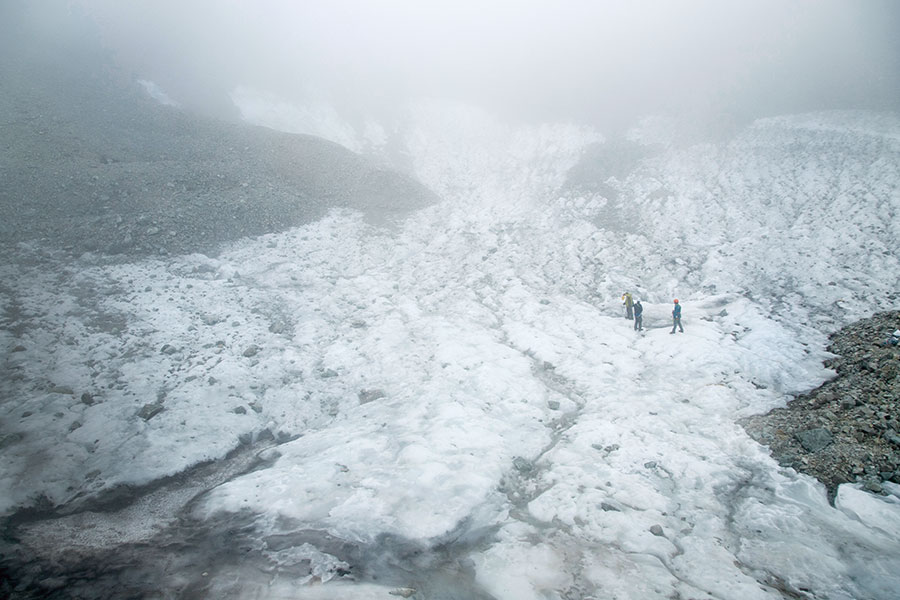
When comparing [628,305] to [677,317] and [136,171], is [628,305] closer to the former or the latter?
[677,317]

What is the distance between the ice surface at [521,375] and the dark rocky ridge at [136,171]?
226 centimetres

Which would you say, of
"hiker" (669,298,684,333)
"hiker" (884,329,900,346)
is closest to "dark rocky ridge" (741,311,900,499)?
"hiker" (884,329,900,346)

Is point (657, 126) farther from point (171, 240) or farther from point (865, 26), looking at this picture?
point (171, 240)

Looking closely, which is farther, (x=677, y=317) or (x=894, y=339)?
(x=677, y=317)

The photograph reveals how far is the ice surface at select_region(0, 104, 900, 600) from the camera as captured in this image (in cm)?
888

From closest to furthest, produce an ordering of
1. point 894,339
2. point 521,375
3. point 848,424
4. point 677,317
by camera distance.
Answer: point 848,424
point 894,339
point 521,375
point 677,317

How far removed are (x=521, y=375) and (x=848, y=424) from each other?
8.42m

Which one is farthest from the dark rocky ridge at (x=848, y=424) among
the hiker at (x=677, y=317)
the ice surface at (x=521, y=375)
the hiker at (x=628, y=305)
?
the hiker at (x=628, y=305)

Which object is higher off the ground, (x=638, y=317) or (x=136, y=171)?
(x=136, y=171)

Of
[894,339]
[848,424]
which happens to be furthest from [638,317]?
[848,424]

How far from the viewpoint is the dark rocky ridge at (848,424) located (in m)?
9.68

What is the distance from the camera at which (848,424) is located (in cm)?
1062

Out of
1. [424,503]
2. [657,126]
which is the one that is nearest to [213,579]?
[424,503]

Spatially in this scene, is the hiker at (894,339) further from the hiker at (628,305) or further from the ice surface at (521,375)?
the hiker at (628,305)
